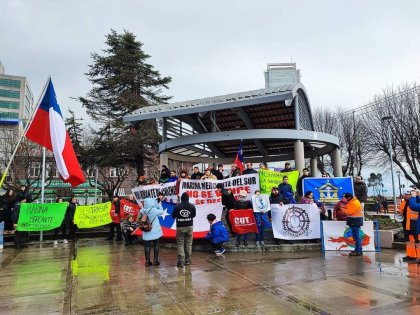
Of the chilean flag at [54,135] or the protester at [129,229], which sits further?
the protester at [129,229]

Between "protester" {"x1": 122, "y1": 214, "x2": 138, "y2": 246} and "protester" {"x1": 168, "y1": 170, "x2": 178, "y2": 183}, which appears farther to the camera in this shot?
"protester" {"x1": 122, "y1": 214, "x2": 138, "y2": 246}

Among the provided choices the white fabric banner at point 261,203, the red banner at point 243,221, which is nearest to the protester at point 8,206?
the red banner at point 243,221

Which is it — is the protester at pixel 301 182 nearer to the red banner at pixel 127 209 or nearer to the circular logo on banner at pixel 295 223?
the circular logo on banner at pixel 295 223

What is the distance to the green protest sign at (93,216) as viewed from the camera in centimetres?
1380

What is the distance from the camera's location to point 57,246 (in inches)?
478

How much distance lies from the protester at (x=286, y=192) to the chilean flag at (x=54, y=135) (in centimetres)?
610

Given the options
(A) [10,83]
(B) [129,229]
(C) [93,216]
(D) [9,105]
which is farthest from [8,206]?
(A) [10,83]

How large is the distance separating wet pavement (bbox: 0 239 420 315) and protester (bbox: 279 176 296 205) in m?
1.85

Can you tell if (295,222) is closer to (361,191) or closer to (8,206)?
(361,191)

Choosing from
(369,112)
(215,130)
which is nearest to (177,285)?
(215,130)

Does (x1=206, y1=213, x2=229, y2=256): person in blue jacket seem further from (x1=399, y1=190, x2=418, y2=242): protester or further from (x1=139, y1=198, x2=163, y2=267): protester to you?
(x1=399, y1=190, x2=418, y2=242): protester

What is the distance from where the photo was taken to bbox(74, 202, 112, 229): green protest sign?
1380 centimetres

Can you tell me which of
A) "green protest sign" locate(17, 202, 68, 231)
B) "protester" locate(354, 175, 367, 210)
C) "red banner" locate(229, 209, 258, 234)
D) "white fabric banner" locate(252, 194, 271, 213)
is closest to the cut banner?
"white fabric banner" locate(252, 194, 271, 213)

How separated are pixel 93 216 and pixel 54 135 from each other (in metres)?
5.39
